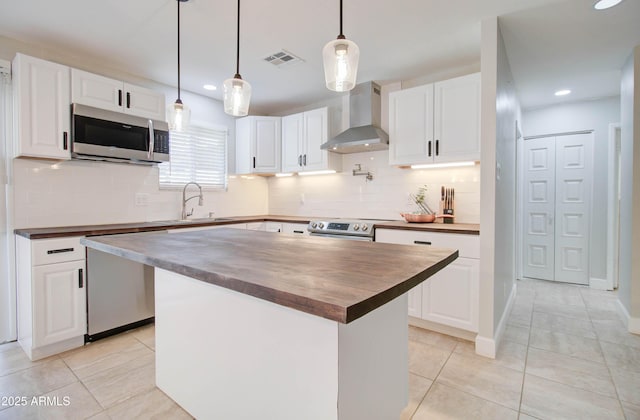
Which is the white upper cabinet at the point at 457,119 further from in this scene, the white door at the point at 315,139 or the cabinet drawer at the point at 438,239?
the white door at the point at 315,139

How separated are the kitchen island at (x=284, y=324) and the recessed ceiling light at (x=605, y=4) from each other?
2.19 meters

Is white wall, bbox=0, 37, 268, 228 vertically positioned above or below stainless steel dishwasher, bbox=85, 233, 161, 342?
above

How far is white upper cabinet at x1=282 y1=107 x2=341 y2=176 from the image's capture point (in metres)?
3.93

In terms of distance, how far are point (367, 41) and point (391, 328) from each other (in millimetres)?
2413

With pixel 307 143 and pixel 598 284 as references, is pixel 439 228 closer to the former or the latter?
pixel 307 143

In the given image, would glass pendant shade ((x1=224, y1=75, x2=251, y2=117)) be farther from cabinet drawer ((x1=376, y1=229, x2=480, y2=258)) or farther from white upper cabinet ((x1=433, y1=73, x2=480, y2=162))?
white upper cabinet ((x1=433, y1=73, x2=480, y2=162))

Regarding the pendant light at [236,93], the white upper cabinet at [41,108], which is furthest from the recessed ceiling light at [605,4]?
the white upper cabinet at [41,108]

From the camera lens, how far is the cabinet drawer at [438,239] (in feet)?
8.36

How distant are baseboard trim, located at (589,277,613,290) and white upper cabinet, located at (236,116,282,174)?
4.46m

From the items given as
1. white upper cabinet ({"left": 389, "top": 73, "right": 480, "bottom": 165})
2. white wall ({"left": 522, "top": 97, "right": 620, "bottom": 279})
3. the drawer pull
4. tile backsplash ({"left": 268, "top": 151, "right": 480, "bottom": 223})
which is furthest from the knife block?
the drawer pull

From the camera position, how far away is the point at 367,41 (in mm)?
2732

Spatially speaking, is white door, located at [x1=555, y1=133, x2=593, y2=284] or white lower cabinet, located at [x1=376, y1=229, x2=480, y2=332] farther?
white door, located at [x1=555, y1=133, x2=593, y2=284]

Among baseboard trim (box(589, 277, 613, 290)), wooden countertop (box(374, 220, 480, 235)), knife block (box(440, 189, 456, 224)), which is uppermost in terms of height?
knife block (box(440, 189, 456, 224))

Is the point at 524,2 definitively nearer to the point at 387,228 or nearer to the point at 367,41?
the point at 367,41
